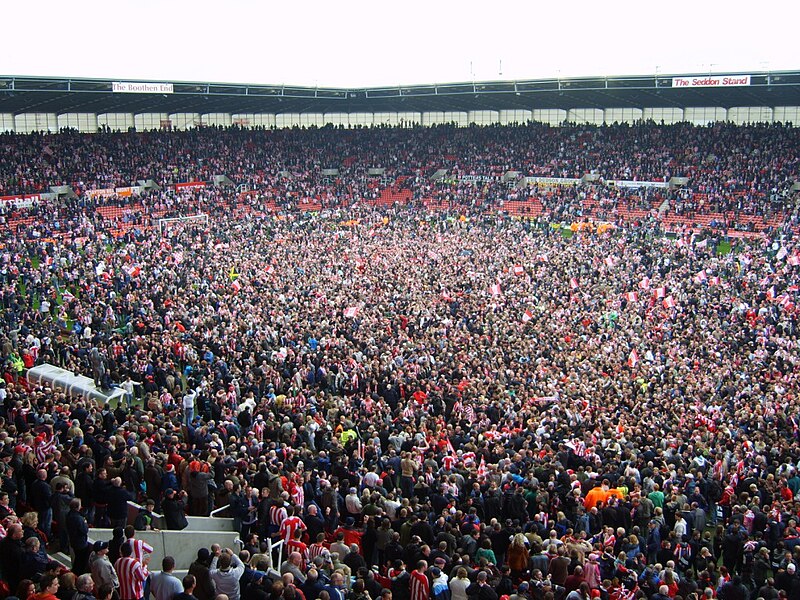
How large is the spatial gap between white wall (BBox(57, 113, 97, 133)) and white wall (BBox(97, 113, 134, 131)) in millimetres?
449

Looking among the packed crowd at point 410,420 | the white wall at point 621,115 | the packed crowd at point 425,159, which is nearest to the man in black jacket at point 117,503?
the packed crowd at point 410,420

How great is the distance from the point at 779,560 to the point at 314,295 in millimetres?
19366

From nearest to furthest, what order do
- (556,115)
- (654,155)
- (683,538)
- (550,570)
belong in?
(550,570) < (683,538) < (654,155) < (556,115)

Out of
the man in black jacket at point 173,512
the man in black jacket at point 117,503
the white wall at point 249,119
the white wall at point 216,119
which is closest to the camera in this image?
the man in black jacket at point 117,503

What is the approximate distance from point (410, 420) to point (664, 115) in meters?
47.1

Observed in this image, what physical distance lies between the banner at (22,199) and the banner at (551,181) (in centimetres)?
2948

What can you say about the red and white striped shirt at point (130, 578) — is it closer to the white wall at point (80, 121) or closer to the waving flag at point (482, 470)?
the waving flag at point (482, 470)

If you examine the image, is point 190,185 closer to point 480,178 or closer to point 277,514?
point 480,178

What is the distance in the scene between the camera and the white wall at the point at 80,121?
5406 cm

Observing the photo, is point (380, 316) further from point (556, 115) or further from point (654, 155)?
point (556, 115)

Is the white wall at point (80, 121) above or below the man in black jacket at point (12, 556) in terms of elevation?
above

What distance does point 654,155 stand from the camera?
5100cm

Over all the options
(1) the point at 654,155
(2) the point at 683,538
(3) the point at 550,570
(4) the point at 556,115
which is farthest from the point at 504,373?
(4) the point at 556,115

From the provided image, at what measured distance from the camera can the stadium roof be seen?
45312 millimetres
